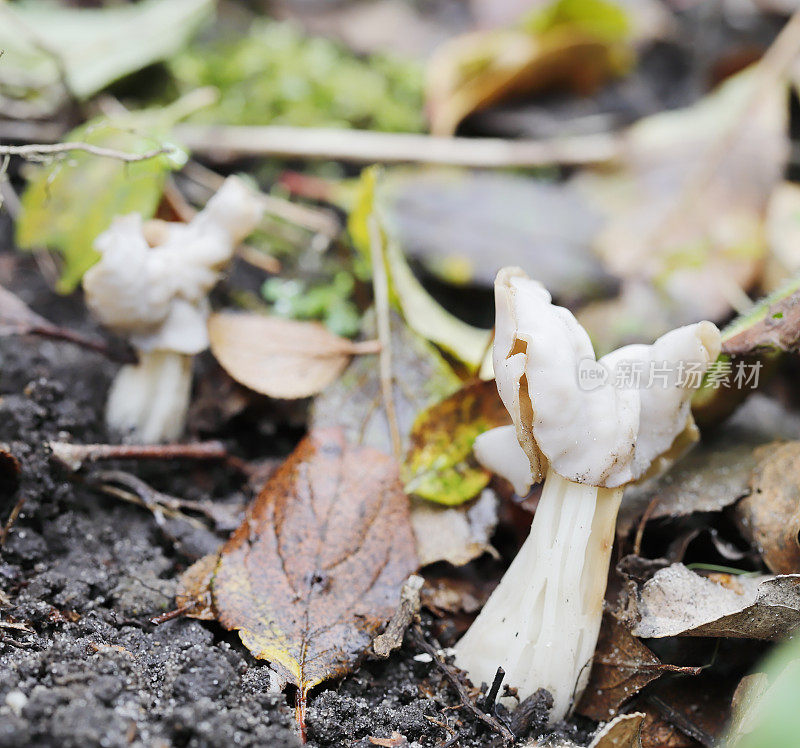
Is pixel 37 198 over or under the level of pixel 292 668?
over

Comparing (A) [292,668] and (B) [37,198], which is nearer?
(A) [292,668]

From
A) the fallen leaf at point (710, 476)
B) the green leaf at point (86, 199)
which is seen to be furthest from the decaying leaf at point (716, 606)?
the green leaf at point (86, 199)

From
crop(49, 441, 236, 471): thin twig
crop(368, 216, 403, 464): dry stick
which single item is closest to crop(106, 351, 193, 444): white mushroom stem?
crop(49, 441, 236, 471): thin twig

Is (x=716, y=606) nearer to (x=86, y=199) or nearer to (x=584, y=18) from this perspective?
(x=86, y=199)


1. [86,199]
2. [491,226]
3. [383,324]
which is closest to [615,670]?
[383,324]

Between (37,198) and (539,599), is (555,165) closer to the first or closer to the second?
(37,198)

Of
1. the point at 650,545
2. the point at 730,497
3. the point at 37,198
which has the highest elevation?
the point at 37,198

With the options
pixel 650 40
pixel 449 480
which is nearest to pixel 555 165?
pixel 650 40
